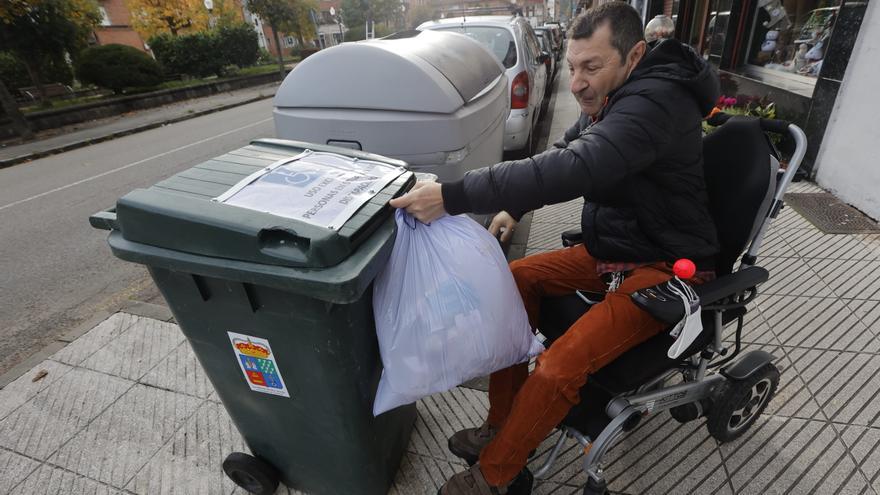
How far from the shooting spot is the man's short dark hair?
59.1 inches

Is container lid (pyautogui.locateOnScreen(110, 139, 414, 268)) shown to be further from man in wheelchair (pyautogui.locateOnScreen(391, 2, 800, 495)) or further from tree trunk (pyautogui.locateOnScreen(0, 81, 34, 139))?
tree trunk (pyautogui.locateOnScreen(0, 81, 34, 139))

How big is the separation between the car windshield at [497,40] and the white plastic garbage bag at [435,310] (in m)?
4.78

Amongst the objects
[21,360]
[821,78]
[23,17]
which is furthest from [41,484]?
[23,17]

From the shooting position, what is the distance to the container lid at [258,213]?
117 cm

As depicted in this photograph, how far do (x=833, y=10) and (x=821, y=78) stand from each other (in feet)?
3.82

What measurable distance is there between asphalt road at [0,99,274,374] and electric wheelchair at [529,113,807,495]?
3308 millimetres

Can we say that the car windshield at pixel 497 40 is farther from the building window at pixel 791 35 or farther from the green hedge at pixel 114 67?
the green hedge at pixel 114 67

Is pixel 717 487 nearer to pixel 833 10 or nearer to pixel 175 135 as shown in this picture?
pixel 833 10

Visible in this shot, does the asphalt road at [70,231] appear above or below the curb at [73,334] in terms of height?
below

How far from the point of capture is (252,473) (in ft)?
5.73

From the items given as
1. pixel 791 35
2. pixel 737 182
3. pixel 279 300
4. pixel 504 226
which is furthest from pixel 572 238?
pixel 791 35

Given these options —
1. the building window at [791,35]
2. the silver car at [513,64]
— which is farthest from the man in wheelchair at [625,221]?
the building window at [791,35]

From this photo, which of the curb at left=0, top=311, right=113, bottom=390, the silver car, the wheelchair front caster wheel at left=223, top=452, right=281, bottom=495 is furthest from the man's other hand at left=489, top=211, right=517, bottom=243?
the silver car

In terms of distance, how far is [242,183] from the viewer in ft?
4.53
